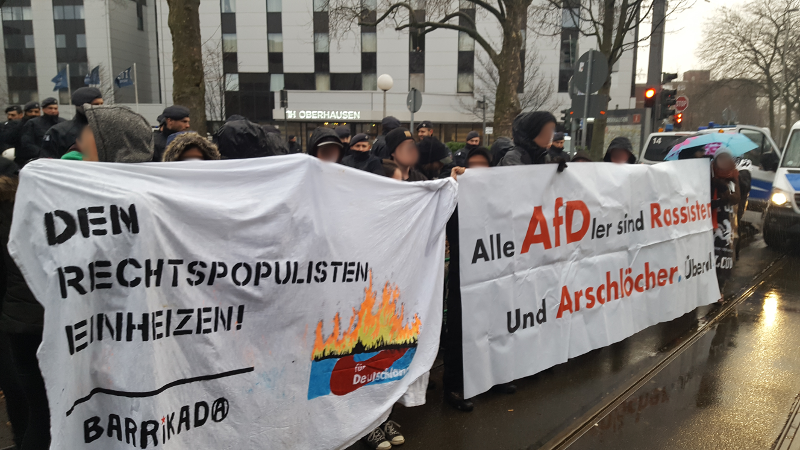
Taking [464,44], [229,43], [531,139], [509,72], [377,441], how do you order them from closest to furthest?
[377,441] < [531,139] < [509,72] < [464,44] < [229,43]

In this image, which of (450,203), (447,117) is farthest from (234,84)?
(450,203)

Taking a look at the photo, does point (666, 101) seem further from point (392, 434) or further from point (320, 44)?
point (320, 44)

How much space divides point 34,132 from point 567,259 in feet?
21.6

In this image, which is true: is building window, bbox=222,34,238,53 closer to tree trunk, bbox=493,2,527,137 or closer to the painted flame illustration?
tree trunk, bbox=493,2,527,137

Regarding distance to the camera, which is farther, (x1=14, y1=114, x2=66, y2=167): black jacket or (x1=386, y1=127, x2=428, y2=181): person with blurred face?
(x1=14, y1=114, x2=66, y2=167): black jacket

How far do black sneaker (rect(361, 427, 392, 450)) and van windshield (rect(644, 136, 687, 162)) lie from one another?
10.6 meters

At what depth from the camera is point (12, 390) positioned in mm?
2701

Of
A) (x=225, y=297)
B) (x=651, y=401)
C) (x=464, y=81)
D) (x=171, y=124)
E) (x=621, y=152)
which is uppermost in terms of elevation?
(x=464, y=81)

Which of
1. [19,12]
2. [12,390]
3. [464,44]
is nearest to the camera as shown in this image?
[12,390]

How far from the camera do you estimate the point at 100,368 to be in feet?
7.45

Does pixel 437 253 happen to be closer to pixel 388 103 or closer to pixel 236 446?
pixel 236 446

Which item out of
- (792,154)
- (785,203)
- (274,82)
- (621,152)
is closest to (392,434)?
Answer: (621,152)

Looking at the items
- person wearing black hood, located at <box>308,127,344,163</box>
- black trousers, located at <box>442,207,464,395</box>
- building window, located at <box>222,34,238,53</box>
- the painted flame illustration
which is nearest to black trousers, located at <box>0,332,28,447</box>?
the painted flame illustration

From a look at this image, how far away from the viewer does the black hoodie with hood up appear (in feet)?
14.7
